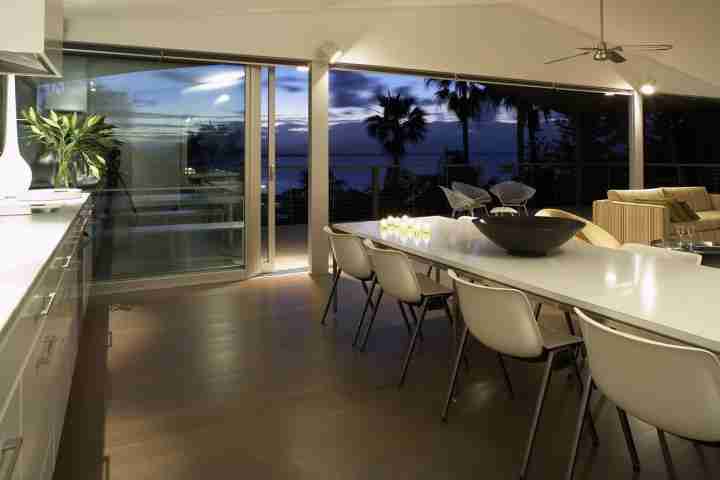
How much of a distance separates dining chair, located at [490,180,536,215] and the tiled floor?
4.02m

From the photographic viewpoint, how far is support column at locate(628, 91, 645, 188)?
8461 millimetres

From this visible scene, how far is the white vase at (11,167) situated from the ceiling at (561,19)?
5.01ft

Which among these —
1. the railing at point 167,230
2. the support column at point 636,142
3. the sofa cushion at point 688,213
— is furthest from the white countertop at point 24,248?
the support column at point 636,142

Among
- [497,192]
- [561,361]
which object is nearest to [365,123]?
[497,192]

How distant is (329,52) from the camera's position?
5.74 m

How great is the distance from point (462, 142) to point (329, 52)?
4.52 meters

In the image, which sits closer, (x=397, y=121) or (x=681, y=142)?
(x=681, y=142)

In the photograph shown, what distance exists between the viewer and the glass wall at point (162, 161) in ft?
16.0

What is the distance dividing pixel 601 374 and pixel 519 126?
8.35m

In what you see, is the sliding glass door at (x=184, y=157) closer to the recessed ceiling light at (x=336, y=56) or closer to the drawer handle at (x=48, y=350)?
the recessed ceiling light at (x=336, y=56)

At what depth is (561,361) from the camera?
210 centimetres

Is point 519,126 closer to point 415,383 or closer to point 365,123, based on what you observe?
point 365,123

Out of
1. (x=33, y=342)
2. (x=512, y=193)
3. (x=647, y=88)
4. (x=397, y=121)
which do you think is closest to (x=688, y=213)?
(x=512, y=193)

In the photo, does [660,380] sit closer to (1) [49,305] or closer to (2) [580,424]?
(2) [580,424]
